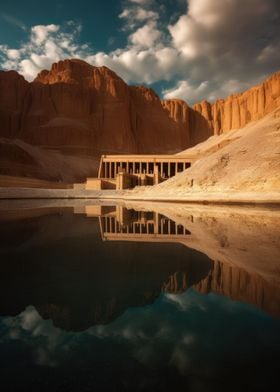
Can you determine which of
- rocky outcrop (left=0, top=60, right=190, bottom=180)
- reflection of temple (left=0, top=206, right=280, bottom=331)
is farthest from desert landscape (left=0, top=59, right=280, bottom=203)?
reflection of temple (left=0, top=206, right=280, bottom=331)

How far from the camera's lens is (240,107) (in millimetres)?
112625

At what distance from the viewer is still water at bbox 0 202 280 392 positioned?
2361 millimetres

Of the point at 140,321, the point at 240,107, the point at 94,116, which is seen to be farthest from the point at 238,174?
the point at 240,107

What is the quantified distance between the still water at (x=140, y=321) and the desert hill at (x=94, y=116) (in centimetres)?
7154

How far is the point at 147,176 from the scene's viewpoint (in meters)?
55.0

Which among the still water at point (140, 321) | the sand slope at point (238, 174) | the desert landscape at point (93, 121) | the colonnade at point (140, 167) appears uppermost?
the desert landscape at point (93, 121)

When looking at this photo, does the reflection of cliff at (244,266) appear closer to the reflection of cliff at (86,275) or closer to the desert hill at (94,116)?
the reflection of cliff at (86,275)

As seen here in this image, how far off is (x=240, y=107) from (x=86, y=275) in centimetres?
12225

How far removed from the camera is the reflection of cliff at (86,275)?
12.4ft

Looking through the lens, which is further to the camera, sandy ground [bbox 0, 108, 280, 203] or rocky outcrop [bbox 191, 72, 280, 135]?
rocky outcrop [bbox 191, 72, 280, 135]

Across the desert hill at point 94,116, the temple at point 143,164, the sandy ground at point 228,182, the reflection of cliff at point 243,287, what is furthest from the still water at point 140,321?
the desert hill at point 94,116

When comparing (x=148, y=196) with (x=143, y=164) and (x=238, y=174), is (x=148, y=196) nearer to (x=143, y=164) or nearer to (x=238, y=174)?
(x=238, y=174)

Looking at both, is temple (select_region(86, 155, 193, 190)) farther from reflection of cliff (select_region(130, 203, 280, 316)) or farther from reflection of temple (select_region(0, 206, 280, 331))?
reflection of temple (select_region(0, 206, 280, 331))

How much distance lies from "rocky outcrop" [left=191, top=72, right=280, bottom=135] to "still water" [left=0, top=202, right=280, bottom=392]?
101 metres
